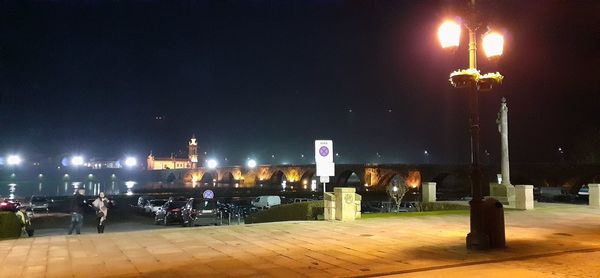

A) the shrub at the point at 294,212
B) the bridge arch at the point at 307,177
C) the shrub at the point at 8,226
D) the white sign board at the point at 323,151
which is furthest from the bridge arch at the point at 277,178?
the shrub at the point at 8,226

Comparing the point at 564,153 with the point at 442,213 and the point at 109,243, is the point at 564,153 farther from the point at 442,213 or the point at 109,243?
the point at 109,243

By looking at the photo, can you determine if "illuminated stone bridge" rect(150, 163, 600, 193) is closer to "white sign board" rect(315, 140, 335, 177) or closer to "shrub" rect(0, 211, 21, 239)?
"white sign board" rect(315, 140, 335, 177)

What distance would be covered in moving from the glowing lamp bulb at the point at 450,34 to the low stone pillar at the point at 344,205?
6.78m

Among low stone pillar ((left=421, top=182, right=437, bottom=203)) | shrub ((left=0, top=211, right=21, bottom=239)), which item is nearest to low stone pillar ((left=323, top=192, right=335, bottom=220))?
shrub ((left=0, top=211, right=21, bottom=239))

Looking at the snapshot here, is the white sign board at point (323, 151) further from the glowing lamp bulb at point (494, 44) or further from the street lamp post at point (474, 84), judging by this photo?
the glowing lamp bulb at point (494, 44)

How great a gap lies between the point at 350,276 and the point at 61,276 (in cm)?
469

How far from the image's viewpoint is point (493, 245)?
10.8m

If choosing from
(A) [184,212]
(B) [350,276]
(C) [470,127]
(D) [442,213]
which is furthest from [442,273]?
(A) [184,212]

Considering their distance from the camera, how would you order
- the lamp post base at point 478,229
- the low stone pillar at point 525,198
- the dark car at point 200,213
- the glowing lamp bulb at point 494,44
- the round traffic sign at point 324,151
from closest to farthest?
1. the lamp post base at point 478,229
2. the glowing lamp bulb at point 494,44
3. the round traffic sign at point 324,151
4. the low stone pillar at point 525,198
5. the dark car at point 200,213

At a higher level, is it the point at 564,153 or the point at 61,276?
the point at 564,153

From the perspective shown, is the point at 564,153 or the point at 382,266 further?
the point at 564,153

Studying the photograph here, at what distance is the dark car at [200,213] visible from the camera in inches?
1000

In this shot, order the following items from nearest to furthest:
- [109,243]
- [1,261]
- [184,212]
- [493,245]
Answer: [1,261]
[493,245]
[109,243]
[184,212]

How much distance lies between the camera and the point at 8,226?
46.3ft
